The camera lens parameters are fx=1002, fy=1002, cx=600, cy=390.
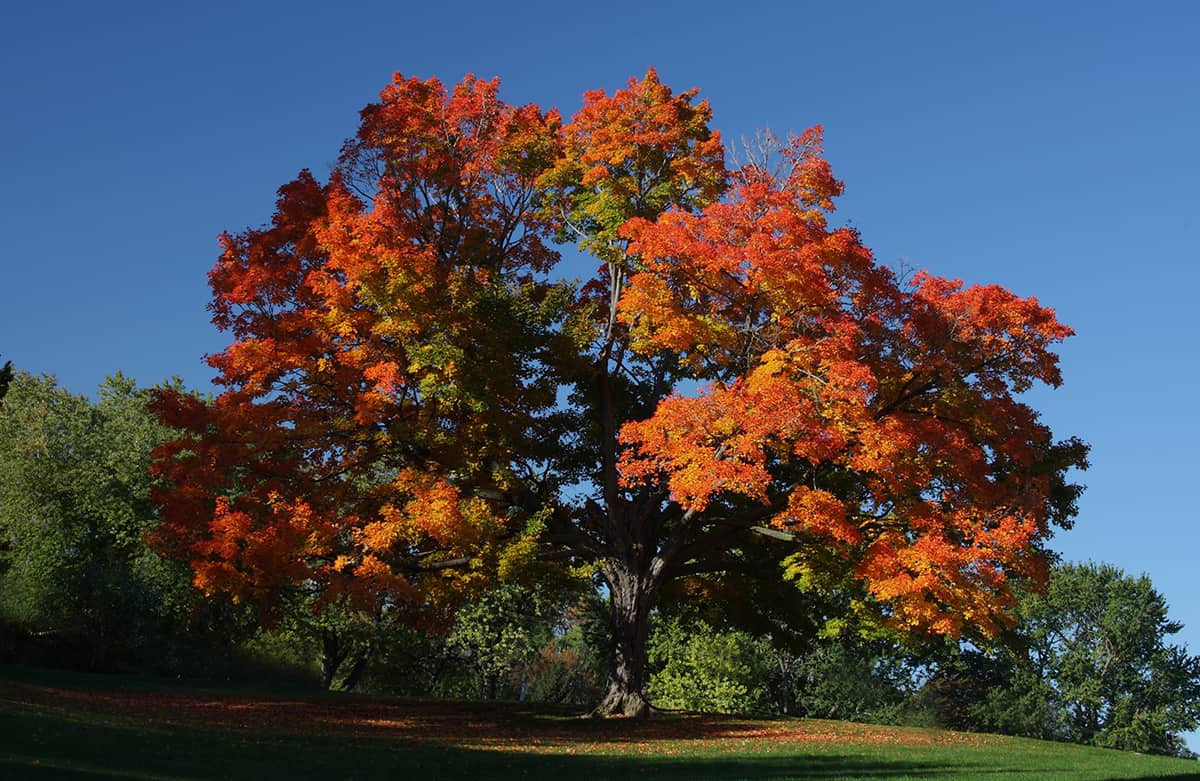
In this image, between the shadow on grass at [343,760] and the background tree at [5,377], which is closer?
the shadow on grass at [343,760]

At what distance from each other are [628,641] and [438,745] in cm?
889

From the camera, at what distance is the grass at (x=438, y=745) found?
14992mm

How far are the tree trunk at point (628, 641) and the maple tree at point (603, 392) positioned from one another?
81 millimetres

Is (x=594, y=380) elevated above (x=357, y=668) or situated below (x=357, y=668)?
above

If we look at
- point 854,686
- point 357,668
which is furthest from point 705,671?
point 357,668

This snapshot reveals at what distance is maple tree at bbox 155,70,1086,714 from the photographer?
79.8 ft

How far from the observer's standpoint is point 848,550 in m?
25.7

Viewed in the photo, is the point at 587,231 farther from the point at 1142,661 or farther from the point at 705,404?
the point at 1142,661

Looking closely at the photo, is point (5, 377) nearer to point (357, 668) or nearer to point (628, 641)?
point (357, 668)

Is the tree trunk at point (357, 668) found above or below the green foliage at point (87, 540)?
below

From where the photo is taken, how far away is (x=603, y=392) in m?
30.0

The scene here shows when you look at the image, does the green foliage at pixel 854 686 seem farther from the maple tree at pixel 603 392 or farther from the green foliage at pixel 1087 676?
the maple tree at pixel 603 392

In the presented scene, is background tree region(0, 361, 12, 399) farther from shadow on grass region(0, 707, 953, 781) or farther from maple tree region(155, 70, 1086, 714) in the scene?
shadow on grass region(0, 707, 953, 781)

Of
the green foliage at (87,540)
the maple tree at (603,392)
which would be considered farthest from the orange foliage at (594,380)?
the green foliage at (87,540)
